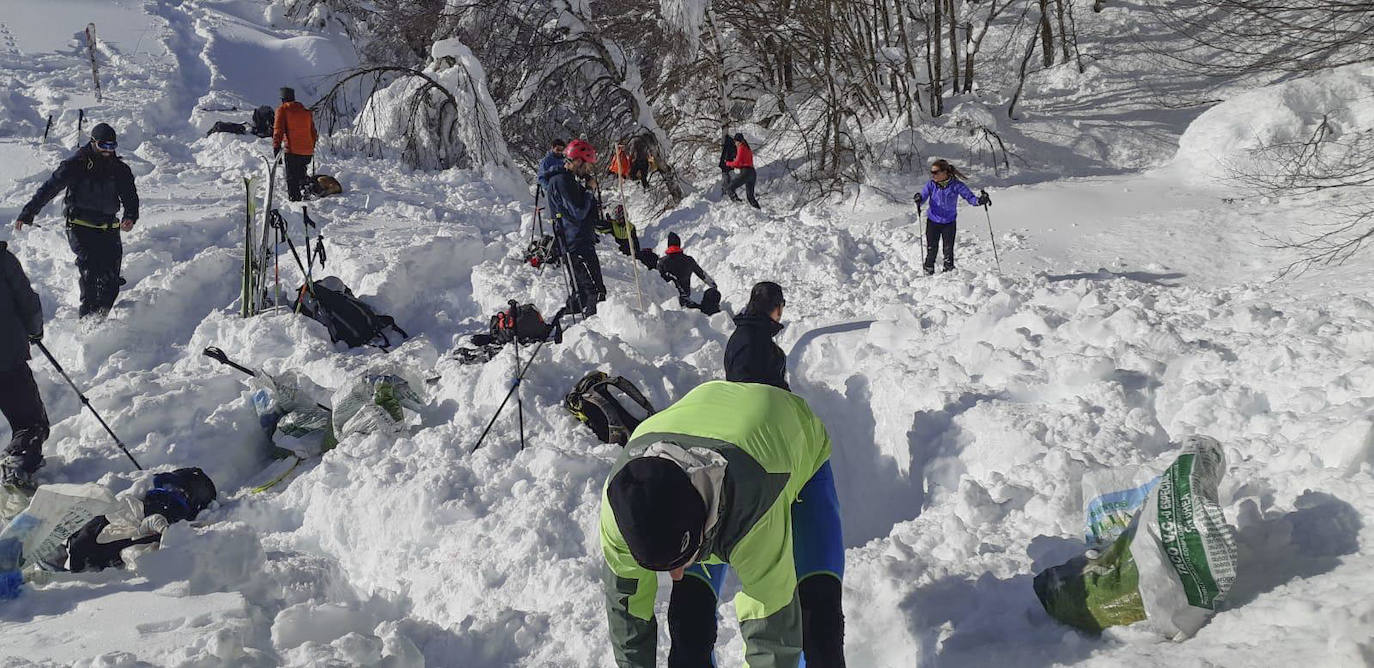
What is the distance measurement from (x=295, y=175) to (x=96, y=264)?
3362mm

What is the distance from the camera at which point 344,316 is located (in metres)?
7.83

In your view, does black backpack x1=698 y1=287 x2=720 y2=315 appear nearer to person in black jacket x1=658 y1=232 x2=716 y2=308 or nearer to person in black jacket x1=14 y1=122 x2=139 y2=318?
person in black jacket x1=658 y1=232 x2=716 y2=308

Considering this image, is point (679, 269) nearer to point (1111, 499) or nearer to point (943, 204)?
point (943, 204)

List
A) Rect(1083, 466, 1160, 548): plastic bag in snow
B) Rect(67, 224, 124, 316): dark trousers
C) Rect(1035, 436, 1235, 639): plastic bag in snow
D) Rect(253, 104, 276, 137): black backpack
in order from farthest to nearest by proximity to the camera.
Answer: Rect(253, 104, 276, 137): black backpack → Rect(67, 224, 124, 316): dark trousers → Rect(1083, 466, 1160, 548): plastic bag in snow → Rect(1035, 436, 1235, 639): plastic bag in snow

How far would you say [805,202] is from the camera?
1184 centimetres

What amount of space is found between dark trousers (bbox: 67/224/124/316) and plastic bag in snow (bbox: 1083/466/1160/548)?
28.5 ft

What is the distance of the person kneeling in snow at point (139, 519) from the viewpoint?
4.16m

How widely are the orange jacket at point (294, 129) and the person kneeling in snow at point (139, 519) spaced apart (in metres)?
6.55

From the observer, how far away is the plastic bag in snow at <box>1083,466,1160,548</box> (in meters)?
3.20

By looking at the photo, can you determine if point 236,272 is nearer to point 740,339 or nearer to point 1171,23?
point 740,339

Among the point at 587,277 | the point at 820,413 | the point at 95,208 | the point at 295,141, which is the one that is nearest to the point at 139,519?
the point at 587,277

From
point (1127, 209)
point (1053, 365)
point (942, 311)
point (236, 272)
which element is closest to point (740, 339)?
point (1053, 365)

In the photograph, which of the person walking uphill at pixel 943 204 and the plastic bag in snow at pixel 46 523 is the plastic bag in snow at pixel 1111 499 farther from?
the plastic bag in snow at pixel 46 523

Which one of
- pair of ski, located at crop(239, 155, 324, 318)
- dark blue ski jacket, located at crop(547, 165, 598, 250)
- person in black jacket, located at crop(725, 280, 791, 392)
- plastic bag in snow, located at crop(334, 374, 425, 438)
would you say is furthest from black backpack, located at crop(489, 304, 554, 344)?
person in black jacket, located at crop(725, 280, 791, 392)
